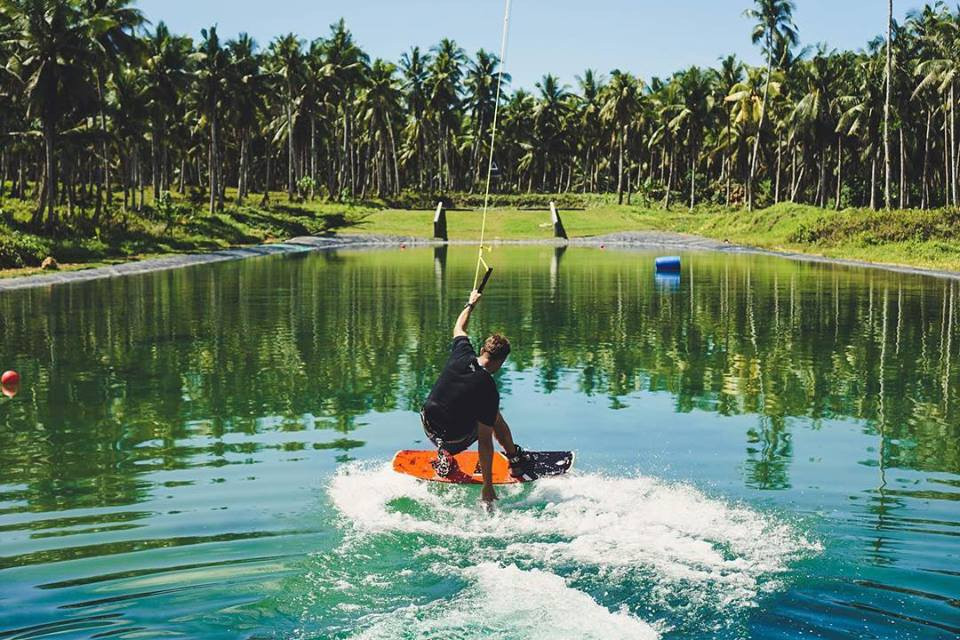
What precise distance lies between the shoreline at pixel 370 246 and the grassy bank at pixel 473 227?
150 centimetres

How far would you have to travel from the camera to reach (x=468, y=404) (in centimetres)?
995

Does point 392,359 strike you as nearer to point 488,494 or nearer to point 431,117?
point 488,494

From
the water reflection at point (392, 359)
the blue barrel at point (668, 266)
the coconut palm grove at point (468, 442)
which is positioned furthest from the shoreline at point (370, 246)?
the blue barrel at point (668, 266)

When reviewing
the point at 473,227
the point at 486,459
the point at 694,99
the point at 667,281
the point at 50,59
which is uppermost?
the point at 694,99

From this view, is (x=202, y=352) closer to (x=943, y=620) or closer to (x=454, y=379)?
(x=454, y=379)

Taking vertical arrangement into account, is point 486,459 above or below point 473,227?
below

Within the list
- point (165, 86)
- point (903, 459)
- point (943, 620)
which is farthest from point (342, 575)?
point (165, 86)

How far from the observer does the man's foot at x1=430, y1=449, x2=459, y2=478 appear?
1044cm

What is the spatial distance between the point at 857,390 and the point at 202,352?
466 inches

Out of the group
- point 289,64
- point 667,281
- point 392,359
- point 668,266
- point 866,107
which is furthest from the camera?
point 289,64

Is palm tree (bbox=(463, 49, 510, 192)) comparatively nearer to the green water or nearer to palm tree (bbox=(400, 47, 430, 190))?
palm tree (bbox=(400, 47, 430, 190))

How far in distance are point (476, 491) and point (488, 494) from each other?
0.59 m

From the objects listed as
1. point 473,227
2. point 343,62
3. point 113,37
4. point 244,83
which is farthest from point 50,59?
point 343,62

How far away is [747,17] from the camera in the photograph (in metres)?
80.1
